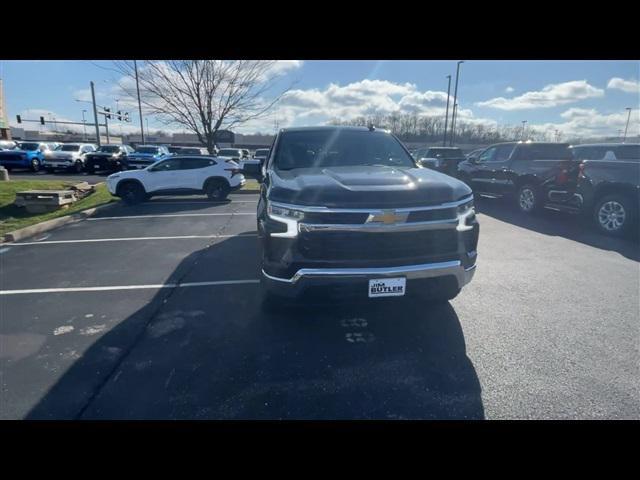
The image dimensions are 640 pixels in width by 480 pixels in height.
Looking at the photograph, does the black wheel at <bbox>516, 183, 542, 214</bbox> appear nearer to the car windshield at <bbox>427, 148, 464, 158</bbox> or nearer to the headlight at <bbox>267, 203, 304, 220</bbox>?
the car windshield at <bbox>427, 148, 464, 158</bbox>

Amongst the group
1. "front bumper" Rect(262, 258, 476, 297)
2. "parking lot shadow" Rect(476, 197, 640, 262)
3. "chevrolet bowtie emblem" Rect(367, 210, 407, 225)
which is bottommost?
"parking lot shadow" Rect(476, 197, 640, 262)

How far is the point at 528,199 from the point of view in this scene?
9.84 m

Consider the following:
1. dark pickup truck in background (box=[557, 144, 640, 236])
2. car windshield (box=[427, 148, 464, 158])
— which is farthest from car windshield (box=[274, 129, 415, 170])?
car windshield (box=[427, 148, 464, 158])

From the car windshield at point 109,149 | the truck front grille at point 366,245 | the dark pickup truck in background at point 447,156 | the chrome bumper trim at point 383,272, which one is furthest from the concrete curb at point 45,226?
the car windshield at point 109,149

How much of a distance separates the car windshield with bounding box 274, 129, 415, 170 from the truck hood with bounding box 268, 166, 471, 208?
32.7 inches

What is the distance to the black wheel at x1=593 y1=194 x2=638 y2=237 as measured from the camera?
23.4 feet

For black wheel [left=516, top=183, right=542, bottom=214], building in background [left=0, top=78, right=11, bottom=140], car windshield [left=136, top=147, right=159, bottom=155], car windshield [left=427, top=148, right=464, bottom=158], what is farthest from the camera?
building in background [left=0, top=78, right=11, bottom=140]

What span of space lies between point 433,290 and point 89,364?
3.14 meters

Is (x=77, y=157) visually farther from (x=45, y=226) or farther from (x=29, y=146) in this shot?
(x=45, y=226)

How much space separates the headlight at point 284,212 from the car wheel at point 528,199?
29.7ft

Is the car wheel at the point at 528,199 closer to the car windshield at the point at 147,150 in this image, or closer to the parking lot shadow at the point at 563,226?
the parking lot shadow at the point at 563,226
